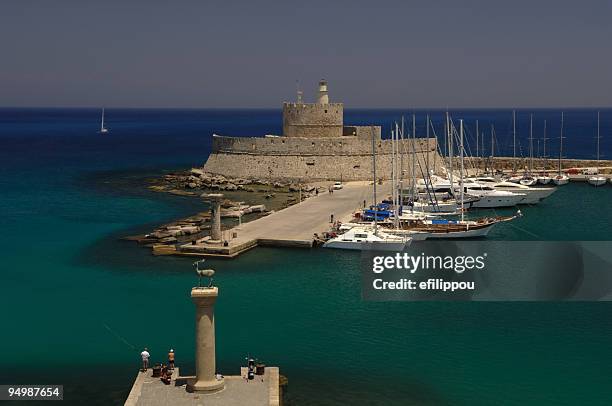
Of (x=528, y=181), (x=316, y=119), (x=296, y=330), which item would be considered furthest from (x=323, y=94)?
(x=296, y=330)

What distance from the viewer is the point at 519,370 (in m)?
22.0

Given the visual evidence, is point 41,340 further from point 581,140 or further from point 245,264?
point 581,140

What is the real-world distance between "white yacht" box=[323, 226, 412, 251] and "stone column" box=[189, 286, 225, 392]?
19.6 meters

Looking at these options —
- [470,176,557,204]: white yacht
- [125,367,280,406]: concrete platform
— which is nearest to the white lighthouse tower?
[470,176,557,204]: white yacht

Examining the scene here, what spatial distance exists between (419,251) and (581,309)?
34.5 ft

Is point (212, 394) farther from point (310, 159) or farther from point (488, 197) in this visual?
point (310, 159)

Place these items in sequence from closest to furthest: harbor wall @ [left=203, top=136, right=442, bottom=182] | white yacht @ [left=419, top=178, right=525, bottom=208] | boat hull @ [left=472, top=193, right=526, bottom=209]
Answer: white yacht @ [left=419, top=178, right=525, bottom=208]
boat hull @ [left=472, top=193, right=526, bottom=209]
harbor wall @ [left=203, top=136, right=442, bottom=182]

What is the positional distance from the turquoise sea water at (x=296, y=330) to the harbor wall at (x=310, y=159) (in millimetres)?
23409

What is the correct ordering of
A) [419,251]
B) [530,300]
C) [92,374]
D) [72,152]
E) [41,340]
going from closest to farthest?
1. [92,374]
2. [41,340]
3. [530,300]
4. [419,251]
5. [72,152]

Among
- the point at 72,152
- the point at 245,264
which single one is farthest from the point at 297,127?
the point at 72,152

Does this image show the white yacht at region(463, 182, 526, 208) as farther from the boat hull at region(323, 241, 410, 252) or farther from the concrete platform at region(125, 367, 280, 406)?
the concrete platform at region(125, 367, 280, 406)

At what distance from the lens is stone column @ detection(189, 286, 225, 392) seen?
17.4m

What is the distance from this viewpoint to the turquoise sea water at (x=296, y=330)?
21.0m

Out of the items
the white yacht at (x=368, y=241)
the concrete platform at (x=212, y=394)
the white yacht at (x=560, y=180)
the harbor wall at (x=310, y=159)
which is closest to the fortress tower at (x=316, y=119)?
the harbor wall at (x=310, y=159)
